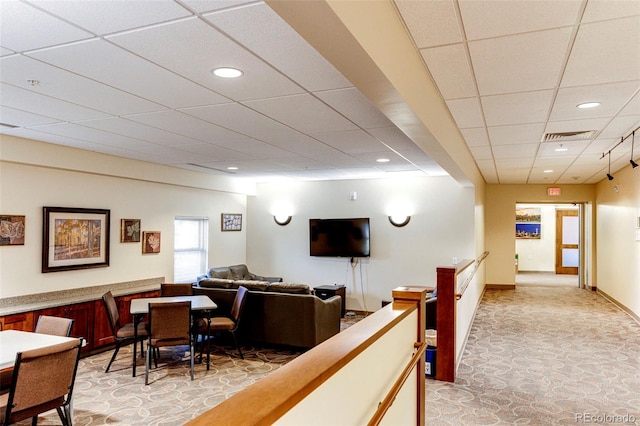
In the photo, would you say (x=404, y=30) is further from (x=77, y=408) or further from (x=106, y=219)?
(x=106, y=219)

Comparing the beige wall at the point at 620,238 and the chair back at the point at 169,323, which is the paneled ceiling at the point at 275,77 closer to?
the chair back at the point at 169,323

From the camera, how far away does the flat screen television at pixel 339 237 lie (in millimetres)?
8234

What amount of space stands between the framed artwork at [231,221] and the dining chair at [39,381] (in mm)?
5619

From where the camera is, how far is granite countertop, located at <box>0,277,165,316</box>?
188 inches

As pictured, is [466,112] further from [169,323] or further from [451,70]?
[169,323]

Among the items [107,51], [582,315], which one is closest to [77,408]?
[107,51]

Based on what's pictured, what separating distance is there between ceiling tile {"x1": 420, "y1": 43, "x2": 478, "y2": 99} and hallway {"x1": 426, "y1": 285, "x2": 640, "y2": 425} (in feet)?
8.94

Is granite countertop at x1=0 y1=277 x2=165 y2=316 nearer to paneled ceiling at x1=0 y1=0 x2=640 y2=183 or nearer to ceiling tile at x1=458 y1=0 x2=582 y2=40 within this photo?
paneled ceiling at x1=0 y1=0 x2=640 y2=183

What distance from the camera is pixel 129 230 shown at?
6391 mm

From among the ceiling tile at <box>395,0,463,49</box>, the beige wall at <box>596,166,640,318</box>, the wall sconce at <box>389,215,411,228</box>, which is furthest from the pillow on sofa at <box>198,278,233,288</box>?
the beige wall at <box>596,166,640,318</box>

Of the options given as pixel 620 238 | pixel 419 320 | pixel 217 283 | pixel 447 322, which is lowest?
pixel 447 322

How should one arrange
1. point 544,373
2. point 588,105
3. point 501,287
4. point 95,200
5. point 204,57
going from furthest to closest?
point 501,287 → point 95,200 → point 544,373 → point 588,105 → point 204,57

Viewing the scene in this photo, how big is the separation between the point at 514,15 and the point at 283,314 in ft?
14.8

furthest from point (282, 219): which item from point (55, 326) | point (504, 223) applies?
point (504, 223)
